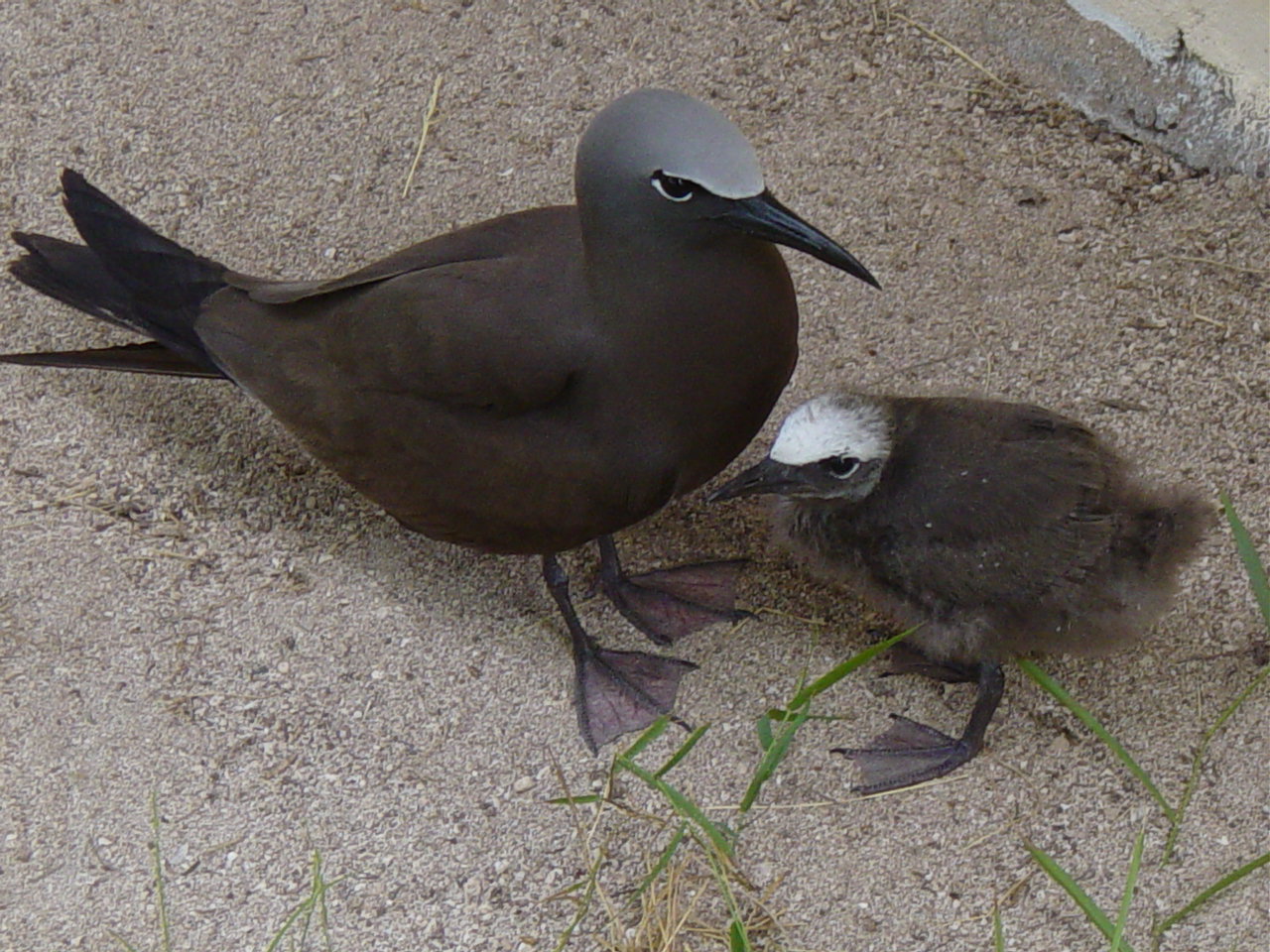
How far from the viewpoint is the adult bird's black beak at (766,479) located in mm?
3137

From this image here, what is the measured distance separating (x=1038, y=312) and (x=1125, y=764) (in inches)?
51.4

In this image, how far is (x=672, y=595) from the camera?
3514 mm

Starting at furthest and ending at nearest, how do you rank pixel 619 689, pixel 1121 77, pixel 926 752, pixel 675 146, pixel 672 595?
pixel 1121 77, pixel 672 595, pixel 619 689, pixel 926 752, pixel 675 146

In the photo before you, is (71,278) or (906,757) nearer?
(906,757)

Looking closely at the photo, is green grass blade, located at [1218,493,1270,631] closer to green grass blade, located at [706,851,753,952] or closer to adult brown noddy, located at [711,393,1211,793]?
adult brown noddy, located at [711,393,1211,793]

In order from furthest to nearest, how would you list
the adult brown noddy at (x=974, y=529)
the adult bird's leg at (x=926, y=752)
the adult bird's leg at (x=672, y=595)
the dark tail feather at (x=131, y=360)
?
1. the dark tail feather at (x=131, y=360)
2. the adult bird's leg at (x=672, y=595)
3. the adult bird's leg at (x=926, y=752)
4. the adult brown noddy at (x=974, y=529)

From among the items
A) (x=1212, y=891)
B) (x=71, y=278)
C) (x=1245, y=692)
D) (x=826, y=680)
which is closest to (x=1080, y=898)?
(x=1212, y=891)

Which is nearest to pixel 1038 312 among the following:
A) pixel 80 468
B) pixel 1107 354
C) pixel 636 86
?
pixel 1107 354

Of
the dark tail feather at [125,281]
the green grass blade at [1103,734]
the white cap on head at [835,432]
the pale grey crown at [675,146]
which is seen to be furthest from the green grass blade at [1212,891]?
the dark tail feather at [125,281]

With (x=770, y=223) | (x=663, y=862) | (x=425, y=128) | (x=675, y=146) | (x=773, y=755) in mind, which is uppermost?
(x=675, y=146)

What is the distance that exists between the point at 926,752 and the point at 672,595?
26.8 inches

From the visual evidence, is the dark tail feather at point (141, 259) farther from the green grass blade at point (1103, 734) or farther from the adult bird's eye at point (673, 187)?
the green grass blade at point (1103, 734)

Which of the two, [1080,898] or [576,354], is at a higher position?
[576,354]

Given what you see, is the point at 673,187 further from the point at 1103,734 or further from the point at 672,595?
the point at 1103,734
